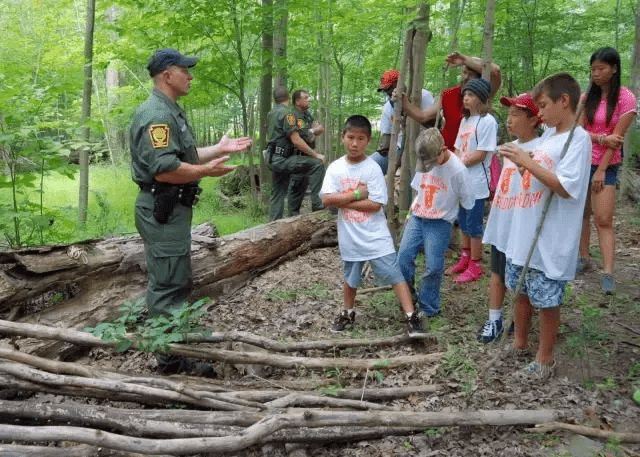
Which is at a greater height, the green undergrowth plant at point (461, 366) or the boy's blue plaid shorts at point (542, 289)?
the boy's blue plaid shorts at point (542, 289)

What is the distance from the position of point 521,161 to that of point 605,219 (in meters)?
2.34

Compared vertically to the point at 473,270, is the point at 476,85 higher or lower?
higher

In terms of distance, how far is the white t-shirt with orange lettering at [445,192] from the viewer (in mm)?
4246

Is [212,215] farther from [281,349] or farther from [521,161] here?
[521,161]

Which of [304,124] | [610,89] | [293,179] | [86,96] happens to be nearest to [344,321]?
[610,89]

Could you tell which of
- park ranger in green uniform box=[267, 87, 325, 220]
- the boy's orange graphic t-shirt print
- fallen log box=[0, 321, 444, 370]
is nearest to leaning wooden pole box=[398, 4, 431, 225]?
A: park ranger in green uniform box=[267, 87, 325, 220]

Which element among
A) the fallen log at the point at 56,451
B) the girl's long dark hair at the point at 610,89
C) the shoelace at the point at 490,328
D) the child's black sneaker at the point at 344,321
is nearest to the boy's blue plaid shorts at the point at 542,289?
the shoelace at the point at 490,328

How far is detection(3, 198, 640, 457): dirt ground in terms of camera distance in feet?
9.18

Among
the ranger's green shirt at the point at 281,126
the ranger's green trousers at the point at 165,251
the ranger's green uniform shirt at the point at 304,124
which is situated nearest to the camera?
the ranger's green trousers at the point at 165,251

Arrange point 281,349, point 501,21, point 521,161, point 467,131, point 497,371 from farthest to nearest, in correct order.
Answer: point 501,21
point 467,131
point 281,349
point 497,371
point 521,161

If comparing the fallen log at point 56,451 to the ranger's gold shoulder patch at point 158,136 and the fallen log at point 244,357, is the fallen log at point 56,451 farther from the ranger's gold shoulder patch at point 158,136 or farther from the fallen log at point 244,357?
the ranger's gold shoulder patch at point 158,136

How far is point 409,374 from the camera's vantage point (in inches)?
143

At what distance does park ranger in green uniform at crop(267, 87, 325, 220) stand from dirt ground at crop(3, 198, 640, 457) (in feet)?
6.52

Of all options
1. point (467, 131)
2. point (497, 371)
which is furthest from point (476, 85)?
point (497, 371)
